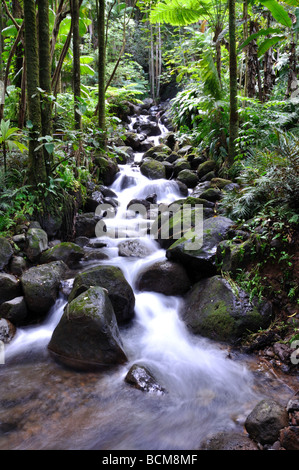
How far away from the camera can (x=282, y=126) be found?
24.7ft

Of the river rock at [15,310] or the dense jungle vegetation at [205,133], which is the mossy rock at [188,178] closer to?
the dense jungle vegetation at [205,133]

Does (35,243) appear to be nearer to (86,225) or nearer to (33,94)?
(86,225)

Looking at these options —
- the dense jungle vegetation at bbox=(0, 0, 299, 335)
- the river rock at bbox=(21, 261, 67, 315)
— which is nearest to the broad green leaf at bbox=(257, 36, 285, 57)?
the dense jungle vegetation at bbox=(0, 0, 299, 335)

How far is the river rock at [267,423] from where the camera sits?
2482 mm

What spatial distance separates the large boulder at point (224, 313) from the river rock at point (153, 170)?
21.7 feet

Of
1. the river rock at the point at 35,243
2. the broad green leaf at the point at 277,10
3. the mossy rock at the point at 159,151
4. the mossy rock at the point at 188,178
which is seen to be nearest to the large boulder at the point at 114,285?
the river rock at the point at 35,243

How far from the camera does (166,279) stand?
527cm

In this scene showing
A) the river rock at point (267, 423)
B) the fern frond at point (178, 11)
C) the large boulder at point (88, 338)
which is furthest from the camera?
the fern frond at point (178, 11)

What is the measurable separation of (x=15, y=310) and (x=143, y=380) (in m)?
2.17

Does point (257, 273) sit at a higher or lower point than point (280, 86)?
lower

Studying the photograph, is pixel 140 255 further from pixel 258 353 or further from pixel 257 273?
pixel 258 353

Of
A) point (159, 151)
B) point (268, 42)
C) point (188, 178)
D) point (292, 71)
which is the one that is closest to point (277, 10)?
point (268, 42)

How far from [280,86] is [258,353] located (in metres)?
9.40
